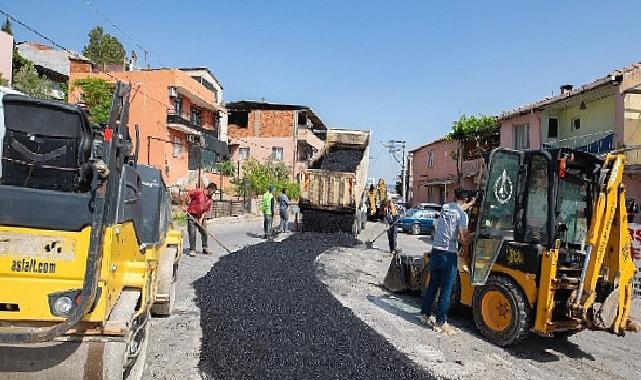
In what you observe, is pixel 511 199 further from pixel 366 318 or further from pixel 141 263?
pixel 141 263

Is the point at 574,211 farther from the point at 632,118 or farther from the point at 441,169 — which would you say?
the point at 441,169

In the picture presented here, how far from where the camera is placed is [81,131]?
4.10 m

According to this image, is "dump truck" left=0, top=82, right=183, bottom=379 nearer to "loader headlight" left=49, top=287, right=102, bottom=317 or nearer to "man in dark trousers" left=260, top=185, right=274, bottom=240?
"loader headlight" left=49, top=287, right=102, bottom=317

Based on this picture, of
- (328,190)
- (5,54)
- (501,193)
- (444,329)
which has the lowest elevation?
(444,329)

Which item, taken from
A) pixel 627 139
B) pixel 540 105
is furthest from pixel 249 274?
pixel 540 105

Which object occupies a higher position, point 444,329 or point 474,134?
point 474,134

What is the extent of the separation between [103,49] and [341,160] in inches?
1635

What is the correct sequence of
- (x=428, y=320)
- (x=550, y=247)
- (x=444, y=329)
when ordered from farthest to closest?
(x=428, y=320) < (x=444, y=329) < (x=550, y=247)

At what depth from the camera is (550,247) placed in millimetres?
5883

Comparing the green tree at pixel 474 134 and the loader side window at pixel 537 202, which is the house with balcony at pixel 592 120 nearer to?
the green tree at pixel 474 134

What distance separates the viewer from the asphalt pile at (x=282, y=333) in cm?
475

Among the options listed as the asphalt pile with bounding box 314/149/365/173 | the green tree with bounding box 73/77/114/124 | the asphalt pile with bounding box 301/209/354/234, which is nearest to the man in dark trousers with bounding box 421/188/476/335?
the asphalt pile with bounding box 301/209/354/234

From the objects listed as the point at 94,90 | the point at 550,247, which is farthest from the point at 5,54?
the point at 550,247

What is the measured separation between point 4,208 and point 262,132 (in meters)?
43.9
